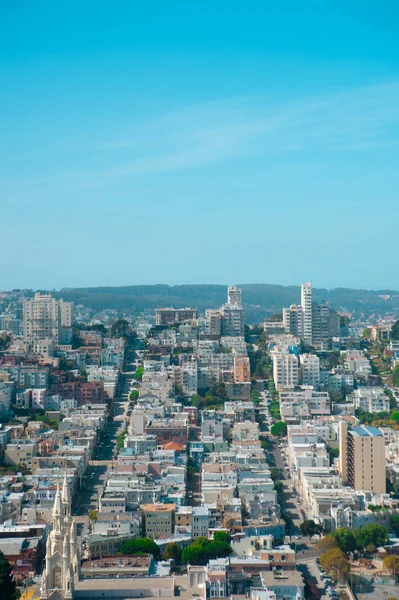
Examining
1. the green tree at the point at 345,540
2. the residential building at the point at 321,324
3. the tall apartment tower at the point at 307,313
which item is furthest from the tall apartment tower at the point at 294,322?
the green tree at the point at 345,540

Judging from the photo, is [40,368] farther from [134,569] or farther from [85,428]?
[134,569]

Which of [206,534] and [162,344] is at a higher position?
[162,344]

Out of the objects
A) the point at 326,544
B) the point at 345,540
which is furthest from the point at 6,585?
the point at 345,540

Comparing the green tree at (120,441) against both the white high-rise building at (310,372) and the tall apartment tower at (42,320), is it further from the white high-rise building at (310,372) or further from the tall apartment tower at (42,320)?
the tall apartment tower at (42,320)

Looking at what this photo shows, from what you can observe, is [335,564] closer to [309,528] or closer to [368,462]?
[309,528]

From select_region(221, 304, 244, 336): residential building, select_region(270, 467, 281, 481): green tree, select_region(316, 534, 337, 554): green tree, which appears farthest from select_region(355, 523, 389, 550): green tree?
select_region(221, 304, 244, 336): residential building

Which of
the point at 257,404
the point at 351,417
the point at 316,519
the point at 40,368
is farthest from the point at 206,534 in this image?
the point at 40,368
